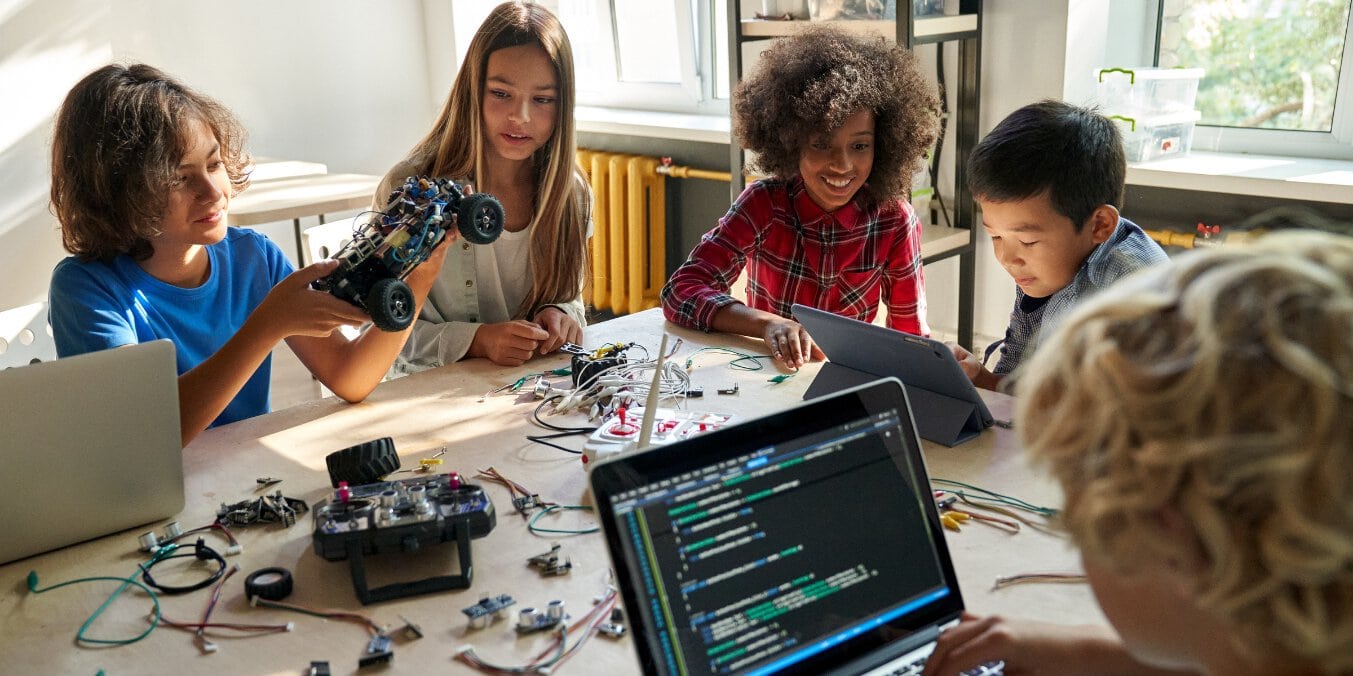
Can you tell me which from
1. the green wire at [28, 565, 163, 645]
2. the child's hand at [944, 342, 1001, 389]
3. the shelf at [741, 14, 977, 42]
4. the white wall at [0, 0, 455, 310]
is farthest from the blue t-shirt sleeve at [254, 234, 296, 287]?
the white wall at [0, 0, 455, 310]

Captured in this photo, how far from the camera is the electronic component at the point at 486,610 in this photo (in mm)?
1021

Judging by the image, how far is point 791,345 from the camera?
175 cm

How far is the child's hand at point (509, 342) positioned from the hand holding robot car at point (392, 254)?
0.29m

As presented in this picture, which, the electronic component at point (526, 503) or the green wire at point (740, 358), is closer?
the electronic component at point (526, 503)

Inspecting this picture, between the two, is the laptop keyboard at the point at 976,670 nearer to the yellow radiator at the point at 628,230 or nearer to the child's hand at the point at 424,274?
the child's hand at the point at 424,274

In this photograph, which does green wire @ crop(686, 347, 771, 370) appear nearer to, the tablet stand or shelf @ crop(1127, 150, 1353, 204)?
the tablet stand

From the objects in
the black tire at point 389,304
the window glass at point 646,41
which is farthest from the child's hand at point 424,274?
the window glass at point 646,41

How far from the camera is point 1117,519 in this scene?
1.91 feet

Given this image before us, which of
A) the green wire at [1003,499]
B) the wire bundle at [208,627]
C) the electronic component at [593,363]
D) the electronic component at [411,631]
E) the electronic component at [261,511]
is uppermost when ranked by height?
the electronic component at [593,363]

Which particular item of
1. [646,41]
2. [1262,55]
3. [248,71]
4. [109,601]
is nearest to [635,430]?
[109,601]

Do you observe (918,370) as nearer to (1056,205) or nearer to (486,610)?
(1056,205)

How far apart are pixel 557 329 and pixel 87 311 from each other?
0.71m

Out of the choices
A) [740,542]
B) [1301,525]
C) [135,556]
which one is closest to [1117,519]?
[1301,525]

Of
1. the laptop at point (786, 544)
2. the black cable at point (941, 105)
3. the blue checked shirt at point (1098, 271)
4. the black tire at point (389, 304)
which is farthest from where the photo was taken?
the black cable at point (941, 105)
